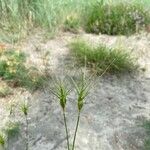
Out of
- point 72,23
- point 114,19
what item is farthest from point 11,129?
point 114,19

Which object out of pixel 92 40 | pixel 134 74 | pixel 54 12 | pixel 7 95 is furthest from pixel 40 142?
pixel 54 12

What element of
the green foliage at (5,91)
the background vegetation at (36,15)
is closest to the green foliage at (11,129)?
the green foliage at (5,91)

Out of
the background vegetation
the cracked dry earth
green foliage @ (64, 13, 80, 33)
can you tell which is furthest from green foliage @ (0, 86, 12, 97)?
green foliage @ (64, 13, 80, 33)

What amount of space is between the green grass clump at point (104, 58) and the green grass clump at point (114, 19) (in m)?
0.93

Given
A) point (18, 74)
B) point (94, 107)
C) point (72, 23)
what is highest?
point (72, 23)

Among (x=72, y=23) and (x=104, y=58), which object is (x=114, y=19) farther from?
(x=104, y=58)

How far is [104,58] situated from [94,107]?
0.80 metres

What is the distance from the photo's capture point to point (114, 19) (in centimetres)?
593

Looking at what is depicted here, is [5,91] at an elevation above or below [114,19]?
below

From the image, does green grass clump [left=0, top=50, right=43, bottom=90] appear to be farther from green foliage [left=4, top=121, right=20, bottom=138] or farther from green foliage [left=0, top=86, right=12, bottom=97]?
green foliage [left=4, top=121, right=20, bottom=138]

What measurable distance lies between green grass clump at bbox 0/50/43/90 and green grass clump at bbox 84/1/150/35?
1.48 metres

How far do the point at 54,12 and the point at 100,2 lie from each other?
2.25ft

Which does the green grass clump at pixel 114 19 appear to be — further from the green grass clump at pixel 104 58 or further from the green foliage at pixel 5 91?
the green foliage at pixel 5 91

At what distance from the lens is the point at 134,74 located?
198 inches
